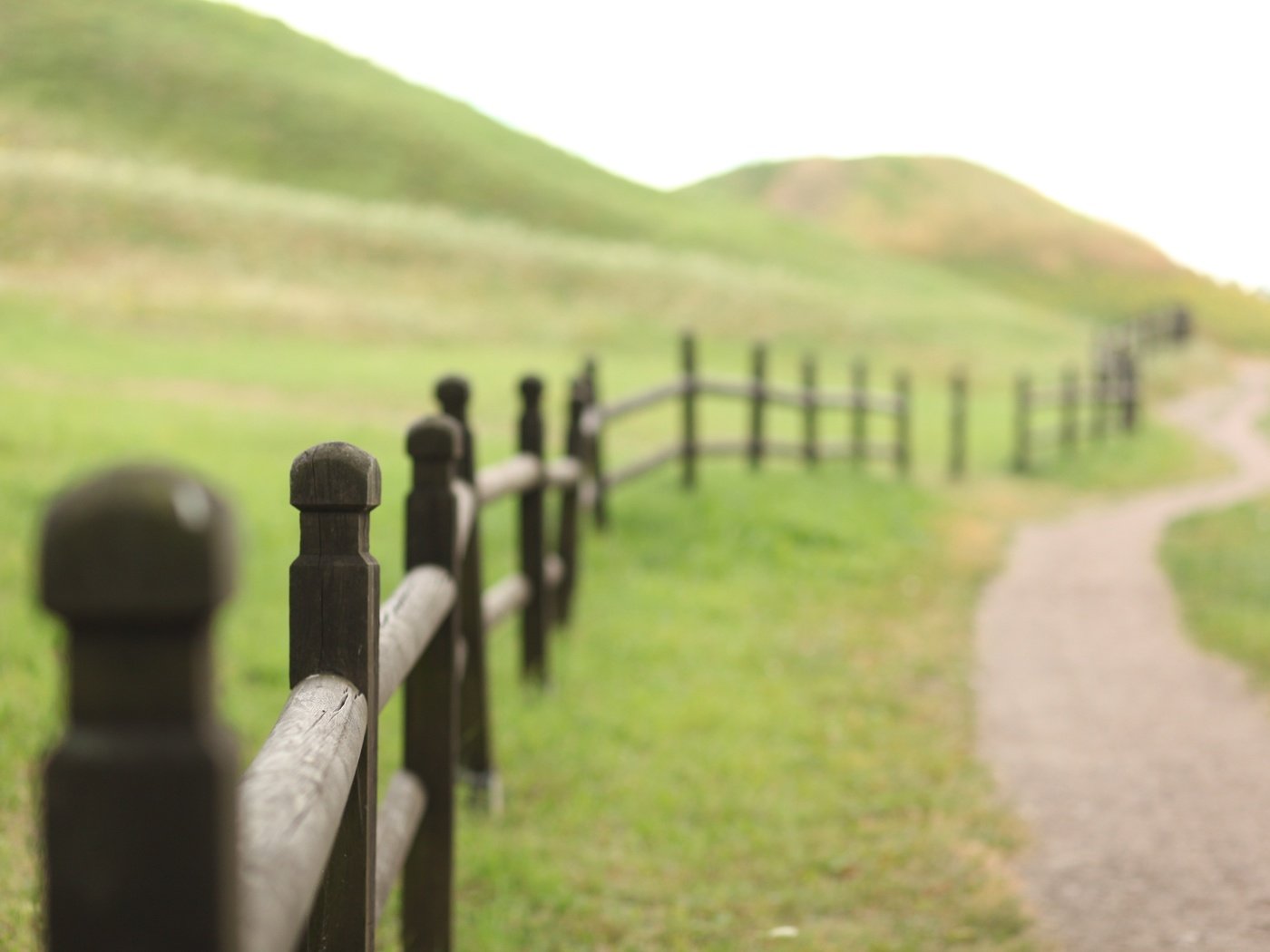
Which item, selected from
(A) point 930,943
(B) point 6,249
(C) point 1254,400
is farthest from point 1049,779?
(B) point 6,249

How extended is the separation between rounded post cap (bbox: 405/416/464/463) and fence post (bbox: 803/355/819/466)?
10.7 meters

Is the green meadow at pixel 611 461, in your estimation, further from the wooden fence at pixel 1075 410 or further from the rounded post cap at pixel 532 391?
the rounded post cap at pixel 532 391

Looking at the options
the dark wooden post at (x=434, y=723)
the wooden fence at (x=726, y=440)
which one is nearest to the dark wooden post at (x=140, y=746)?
the dark wooden post at (x=434, y=723)

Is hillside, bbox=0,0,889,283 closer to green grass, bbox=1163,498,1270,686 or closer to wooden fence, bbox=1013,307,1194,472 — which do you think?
wooden fence, bbox=1013,307,1194,472

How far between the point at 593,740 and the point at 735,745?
0.58 m

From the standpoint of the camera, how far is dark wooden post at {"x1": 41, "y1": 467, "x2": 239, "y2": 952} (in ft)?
2.77

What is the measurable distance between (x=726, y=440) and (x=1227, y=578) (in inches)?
216

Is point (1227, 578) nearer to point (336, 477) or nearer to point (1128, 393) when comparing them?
point (336, 477)

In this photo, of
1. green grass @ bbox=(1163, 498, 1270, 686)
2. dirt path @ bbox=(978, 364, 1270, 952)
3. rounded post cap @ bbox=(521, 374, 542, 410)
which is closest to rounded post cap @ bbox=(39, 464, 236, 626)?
dirt path @ bbox=(978, 364, 1270, 952)

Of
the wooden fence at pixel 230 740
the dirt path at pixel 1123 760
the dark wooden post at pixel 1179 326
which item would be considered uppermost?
the dark wooden post at pixel 1179 326

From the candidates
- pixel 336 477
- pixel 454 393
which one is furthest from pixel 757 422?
pixel 336 477

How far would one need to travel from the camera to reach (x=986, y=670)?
694 centimetres

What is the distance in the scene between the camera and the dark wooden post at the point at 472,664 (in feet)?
14.8

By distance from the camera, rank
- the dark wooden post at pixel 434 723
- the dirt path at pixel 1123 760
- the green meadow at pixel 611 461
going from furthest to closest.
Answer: the green meadow at pixel 611 461 < the dirt path at pixel 1123 760 < the dark wooden post at pixel 434 723
